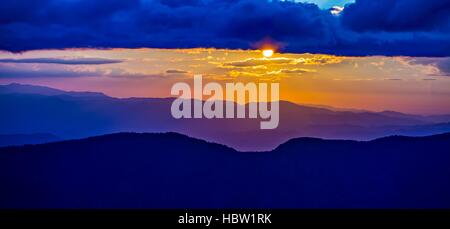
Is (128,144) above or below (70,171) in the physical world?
above

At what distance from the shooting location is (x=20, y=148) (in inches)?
549

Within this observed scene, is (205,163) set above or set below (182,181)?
above

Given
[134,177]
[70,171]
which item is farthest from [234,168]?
[70,171]

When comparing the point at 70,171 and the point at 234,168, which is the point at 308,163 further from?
the point at 70,171

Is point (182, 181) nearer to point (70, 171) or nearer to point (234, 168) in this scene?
point (234, 168)
